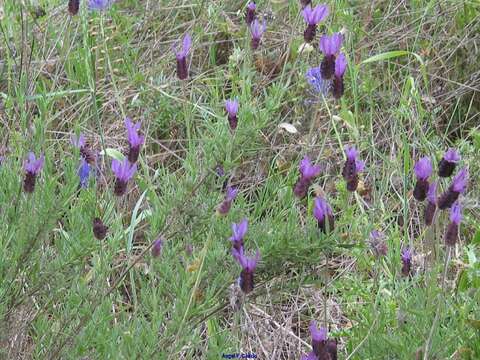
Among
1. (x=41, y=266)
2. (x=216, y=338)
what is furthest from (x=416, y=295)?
(x=41, y=266)

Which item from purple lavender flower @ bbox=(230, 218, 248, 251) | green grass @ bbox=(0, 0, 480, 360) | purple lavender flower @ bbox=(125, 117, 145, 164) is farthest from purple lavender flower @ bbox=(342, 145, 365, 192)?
purple lavender flower @ bbox=(125, 117, 145, 164)

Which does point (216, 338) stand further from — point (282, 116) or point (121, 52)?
point (121, 52)

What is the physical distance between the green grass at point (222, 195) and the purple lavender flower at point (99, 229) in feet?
0.10

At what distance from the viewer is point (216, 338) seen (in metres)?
1.40

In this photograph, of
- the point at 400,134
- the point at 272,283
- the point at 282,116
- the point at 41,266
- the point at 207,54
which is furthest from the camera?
the point at 207,54

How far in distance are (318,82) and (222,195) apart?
0.47m

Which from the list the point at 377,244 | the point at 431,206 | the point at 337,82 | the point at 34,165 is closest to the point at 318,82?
the point at 337,82

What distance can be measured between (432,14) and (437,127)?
567 millimetres

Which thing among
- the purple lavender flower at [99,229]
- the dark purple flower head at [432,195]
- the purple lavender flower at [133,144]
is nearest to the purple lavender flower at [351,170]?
the dark purple flower head at [432,195]

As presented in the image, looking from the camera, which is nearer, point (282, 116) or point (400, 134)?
point (400, 134)

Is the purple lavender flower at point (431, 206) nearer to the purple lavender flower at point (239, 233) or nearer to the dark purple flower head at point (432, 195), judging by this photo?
the dark purple flower head at point (432, 195)

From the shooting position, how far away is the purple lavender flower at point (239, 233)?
1.42m

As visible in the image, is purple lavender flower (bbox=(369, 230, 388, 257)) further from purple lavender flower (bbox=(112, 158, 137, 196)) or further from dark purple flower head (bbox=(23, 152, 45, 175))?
dark purple flower head (bbox=(23, 152, 45, 175))

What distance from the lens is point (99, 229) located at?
1.36 m
